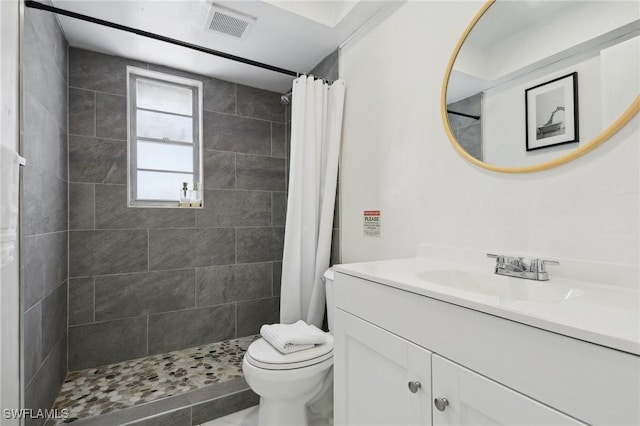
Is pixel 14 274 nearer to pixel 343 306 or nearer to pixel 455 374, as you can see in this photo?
pixel 343 306

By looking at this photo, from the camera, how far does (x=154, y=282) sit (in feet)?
7.43

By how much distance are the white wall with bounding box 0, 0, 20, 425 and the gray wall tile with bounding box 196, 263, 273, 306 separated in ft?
4.24

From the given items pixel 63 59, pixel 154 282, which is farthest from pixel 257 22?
pixel 154 282

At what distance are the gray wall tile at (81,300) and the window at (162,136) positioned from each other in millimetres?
601

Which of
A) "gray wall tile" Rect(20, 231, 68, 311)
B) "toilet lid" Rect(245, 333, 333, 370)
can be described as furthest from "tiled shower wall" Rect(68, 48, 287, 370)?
"toilet lid" Rect(245, 333, 333, 370)

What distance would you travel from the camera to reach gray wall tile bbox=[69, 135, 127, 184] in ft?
6.69

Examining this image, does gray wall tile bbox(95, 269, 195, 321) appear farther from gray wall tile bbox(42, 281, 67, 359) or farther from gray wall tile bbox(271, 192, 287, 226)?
gray wall tile bbox(271, 192, 287, 226)

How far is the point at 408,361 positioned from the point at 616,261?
0.67 metres

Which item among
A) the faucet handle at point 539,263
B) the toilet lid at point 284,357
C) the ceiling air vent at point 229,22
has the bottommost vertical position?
the toilet lid at point 284,357

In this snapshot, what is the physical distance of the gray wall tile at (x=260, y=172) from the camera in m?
2.60

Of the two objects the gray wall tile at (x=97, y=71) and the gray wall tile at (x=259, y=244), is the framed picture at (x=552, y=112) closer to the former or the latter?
the gray wall tile at (x=259, y=244)

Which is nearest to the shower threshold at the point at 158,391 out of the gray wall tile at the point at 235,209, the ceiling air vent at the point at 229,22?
the gray wall tile at the point at 235,209

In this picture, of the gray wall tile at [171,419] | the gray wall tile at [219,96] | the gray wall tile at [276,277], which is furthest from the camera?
the gray wall tile at [276,277]

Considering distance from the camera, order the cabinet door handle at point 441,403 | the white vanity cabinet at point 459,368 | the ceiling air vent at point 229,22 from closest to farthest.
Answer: the white vanity cabinet at point 459,368, the cabinet door handle at point 441,403, the ceiling air vent at point 229,22
